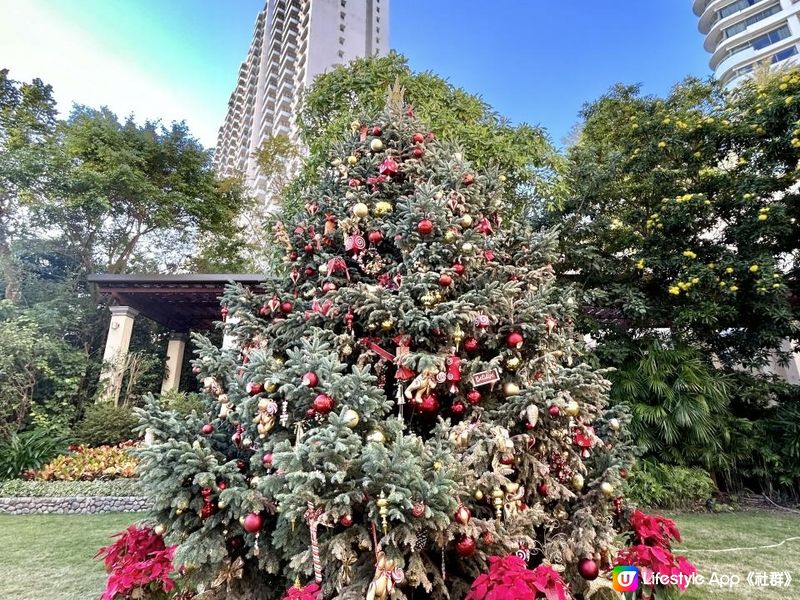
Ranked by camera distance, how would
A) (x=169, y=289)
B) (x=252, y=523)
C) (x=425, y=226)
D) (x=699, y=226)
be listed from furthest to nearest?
1. (x=169, y=289)
2. (x=699, y=226)
3. (x=425, y=226)
4. (x=252, y=523)

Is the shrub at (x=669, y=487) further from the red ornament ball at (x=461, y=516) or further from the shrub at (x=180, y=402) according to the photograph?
the shrub at (x=180, y=402)

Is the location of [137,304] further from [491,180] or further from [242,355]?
[491,180]

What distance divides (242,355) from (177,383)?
8.19 m

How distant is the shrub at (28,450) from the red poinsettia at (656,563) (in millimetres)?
7551

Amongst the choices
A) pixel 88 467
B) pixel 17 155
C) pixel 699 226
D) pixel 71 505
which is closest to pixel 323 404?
pixel 71 505

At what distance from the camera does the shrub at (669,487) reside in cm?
502

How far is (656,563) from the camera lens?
1.92 m

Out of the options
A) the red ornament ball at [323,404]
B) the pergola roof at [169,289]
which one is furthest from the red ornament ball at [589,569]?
the pergola roof at [169,289]

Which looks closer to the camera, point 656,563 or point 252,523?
point 252,523

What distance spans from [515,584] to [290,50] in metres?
38.6

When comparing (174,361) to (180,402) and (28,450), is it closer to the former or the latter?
(180,402)

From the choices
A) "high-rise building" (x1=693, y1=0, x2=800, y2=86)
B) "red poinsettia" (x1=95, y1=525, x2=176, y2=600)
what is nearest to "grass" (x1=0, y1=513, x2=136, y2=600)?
"red poinsettia" (x1=95, y1=525, x2=176, y2=600)

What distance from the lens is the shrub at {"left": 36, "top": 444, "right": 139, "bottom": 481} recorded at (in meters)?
5.42

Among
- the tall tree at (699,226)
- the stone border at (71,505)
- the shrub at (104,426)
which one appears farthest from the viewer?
the shrub at (104,426)
